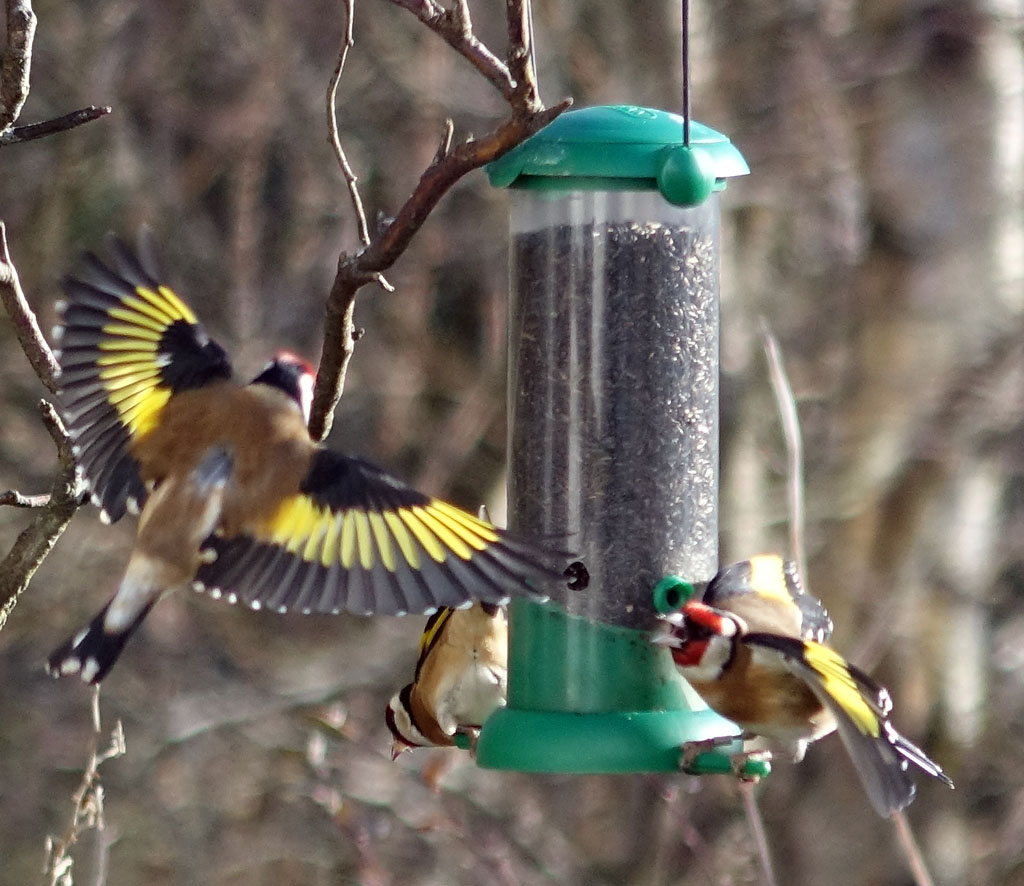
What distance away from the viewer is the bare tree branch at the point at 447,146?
2.98 metres

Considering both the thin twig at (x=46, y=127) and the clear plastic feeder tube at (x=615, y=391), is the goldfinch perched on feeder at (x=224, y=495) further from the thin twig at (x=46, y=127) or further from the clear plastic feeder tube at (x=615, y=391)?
the thin twig at (x=46, y=127)

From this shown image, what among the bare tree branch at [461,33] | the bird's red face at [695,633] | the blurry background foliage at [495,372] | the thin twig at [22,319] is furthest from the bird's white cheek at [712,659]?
the blurry background foliage at [495,372]

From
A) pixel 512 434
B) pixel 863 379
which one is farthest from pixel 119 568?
pixel 512 434

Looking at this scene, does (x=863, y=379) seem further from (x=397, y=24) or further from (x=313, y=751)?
(x=313, y=751)

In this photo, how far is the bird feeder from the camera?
408 centimetres

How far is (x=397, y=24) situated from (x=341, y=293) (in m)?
7.08

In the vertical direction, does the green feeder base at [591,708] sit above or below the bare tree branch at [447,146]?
below

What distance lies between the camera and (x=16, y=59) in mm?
3055

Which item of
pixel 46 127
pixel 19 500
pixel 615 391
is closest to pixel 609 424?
pixel 615 391

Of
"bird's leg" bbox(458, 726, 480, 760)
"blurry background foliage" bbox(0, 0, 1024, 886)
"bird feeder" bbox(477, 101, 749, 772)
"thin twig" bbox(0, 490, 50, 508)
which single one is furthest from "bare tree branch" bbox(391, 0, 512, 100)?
"blurry background foliage" bbox(0, 0, 1024, 886)

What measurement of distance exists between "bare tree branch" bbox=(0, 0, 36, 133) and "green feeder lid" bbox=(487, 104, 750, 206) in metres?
1.19

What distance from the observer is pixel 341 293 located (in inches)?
131

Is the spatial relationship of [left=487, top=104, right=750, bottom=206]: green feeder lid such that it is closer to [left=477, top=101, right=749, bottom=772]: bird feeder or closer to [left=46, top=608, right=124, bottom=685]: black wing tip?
[left=477, top=101, right=749, bottom=772]: bird feeder

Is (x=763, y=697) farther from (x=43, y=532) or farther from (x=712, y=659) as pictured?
(x=43, y=532)
